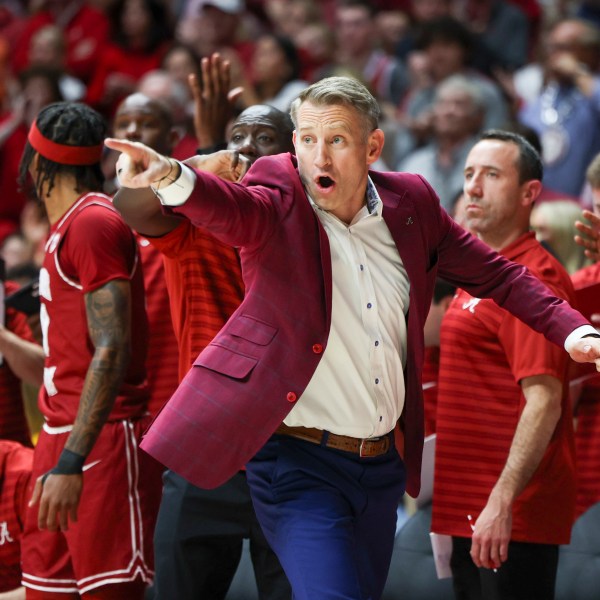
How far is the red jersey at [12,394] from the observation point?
5355mm

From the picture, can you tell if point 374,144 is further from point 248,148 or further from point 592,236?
point 592,236

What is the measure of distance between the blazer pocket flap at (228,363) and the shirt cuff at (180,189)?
0.55 meters

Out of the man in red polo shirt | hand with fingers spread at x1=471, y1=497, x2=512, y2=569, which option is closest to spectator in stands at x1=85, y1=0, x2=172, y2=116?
the man in red polo shirt

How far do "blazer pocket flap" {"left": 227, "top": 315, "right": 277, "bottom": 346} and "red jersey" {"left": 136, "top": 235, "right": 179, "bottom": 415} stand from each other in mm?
1564

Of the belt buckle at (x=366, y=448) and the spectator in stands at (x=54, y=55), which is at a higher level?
the spectator in stands at (x=54, y=55)

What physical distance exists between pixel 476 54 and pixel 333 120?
6030 mm

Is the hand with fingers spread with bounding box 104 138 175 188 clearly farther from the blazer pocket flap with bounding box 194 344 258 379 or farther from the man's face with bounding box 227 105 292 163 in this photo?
Result: the man's face with bounding box 227 105 292 163

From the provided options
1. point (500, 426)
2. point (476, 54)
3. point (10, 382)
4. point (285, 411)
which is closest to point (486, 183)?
point (500, 426)

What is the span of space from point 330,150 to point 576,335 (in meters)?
0.92

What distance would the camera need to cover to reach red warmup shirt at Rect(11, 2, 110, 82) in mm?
10547

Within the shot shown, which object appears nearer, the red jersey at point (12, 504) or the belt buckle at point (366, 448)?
the belt buckle at point (366, 448)

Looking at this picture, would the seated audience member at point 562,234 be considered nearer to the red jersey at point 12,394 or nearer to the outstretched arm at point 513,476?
the outstretched arm at point 513,476

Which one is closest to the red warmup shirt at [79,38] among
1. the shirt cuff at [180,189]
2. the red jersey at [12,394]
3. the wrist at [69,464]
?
the red jersey at [12,394]

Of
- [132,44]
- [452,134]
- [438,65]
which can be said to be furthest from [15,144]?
[452,134]
